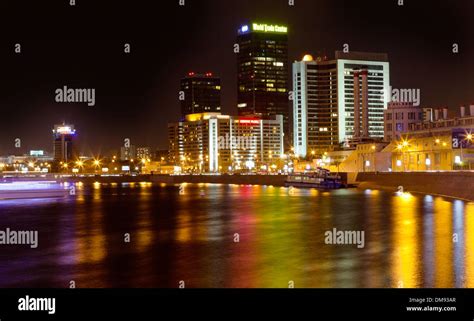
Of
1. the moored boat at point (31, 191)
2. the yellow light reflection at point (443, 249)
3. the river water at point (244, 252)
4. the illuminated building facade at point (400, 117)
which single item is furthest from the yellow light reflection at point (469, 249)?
the illuminated building facade at point (400, 117)

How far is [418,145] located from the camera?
4035 inches

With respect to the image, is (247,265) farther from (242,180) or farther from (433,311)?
(242,180)

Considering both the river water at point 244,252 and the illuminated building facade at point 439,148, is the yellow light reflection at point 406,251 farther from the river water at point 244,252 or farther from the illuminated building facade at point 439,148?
the illuminated building facade at point 439,148

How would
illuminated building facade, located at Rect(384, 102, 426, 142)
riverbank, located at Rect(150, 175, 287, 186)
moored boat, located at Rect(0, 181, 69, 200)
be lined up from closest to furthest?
1. moored boat, located at Rect(0, 181, 69, 200)
2. riverbank, located at Rect(150, 175, 287, 186)
3. illuminated building facade, located at Rect(384, 102, 426, 142)

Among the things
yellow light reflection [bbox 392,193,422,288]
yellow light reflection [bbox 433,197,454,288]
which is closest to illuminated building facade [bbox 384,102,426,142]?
yellow light reflection [bbox 433,197,454,288]

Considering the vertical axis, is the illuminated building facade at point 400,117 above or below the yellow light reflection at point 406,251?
above

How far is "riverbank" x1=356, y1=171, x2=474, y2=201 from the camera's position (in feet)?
186

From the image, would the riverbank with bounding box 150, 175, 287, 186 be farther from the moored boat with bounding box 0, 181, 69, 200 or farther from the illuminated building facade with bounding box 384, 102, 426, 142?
the moored boat with bounding box 0, 181, 69, 200

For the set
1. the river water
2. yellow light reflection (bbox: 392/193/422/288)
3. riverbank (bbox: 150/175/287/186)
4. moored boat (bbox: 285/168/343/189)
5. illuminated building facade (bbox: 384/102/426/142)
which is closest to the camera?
yellow light reflection (bbox: 392/193/422/288)

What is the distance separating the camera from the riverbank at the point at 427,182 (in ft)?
186

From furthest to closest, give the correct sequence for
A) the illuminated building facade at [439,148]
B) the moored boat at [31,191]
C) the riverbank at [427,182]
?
the illuminated building facade at [439,148], the moored boat at [31,191], the riverbank at [427,182]

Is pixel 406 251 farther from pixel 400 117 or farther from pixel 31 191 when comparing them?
pixel 400 117

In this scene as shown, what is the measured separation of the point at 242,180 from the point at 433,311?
110100 mm

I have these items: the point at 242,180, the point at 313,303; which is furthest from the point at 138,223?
the point at 242,180
